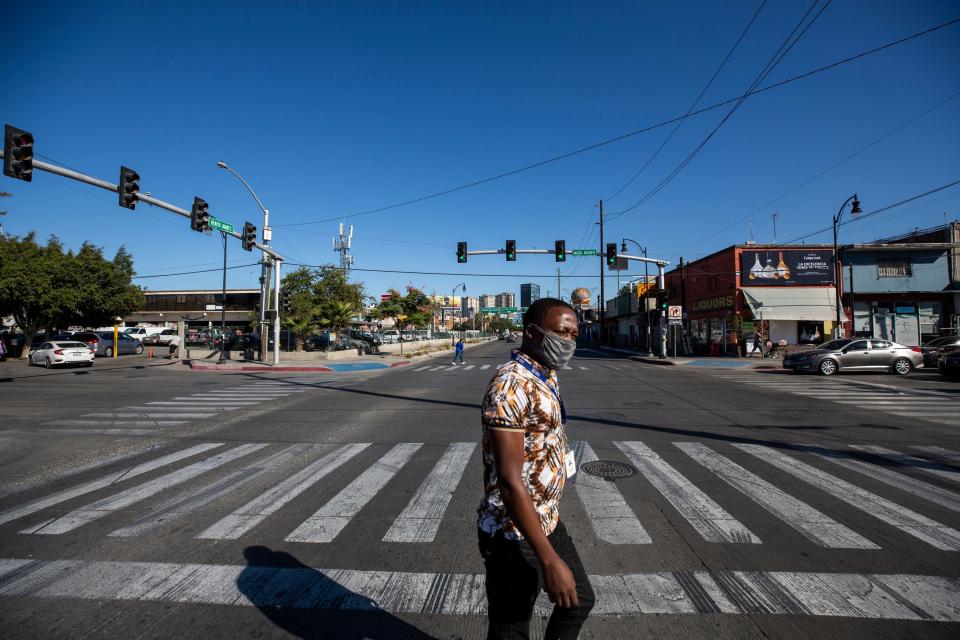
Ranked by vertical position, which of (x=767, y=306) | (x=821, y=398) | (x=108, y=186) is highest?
(x=108, y=186)

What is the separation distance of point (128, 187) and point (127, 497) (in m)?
11.8

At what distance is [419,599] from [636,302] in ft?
180

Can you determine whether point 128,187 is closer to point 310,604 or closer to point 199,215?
point 199,215

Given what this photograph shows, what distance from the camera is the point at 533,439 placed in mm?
2080

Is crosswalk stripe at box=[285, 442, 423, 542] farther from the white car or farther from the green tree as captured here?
the green tree

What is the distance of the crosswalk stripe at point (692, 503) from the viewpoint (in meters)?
4.48

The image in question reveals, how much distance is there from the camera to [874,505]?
5.20m

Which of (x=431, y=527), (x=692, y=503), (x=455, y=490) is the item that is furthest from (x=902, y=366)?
(x=431, y=527)

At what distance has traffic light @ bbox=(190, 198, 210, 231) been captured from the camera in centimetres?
1727

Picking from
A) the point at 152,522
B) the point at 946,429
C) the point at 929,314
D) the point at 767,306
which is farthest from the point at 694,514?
the point at 929,314

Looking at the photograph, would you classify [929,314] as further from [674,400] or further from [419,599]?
[419,599]

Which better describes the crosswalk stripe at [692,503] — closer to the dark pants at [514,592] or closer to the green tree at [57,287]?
the dark pants at [514,592]

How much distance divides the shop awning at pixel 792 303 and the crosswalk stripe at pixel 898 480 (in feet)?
85.6

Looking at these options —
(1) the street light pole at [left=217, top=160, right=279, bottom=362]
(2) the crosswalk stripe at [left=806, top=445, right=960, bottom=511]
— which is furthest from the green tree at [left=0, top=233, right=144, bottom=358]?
(2) the crosswalk stripe at [left=806, top=445, right=960, bottom=511]
